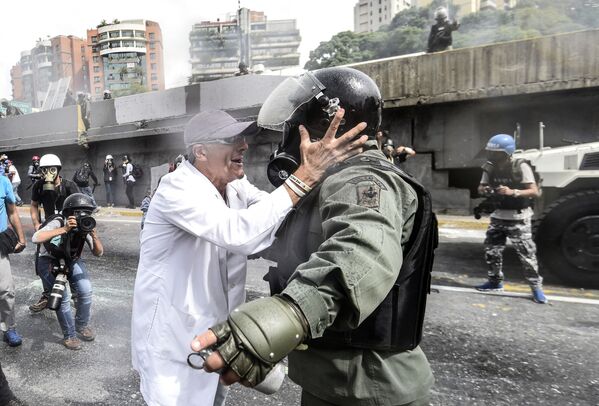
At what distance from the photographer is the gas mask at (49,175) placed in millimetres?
5121

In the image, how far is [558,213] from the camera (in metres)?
5.07

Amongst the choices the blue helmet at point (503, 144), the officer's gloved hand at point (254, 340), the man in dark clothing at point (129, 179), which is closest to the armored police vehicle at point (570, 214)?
the blue helmet at point (503, 144)

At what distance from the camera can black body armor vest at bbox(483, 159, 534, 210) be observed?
4.77 m

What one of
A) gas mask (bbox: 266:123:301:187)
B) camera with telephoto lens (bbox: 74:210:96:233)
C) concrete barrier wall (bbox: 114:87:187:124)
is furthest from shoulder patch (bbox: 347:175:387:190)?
concrete barrier wall (bbox: 114:87:187:124)

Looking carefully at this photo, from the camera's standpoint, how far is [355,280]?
41.7 inches

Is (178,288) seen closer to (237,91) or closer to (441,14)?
(441,14)

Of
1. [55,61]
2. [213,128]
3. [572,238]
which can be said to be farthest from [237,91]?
[55,61]

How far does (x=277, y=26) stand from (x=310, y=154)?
3334 inches

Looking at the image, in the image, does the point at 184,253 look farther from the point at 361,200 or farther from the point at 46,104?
the point at 46,104

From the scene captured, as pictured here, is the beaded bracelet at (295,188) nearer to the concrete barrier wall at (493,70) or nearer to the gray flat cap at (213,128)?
the gray flat cap at (213,128)

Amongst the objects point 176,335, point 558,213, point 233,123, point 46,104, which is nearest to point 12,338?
point 176,335

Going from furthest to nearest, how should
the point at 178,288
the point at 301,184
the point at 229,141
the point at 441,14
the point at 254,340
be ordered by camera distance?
the point at 441,14, the point at 229,141, the point at 178,288, the point at 301,184, the point at 254,340

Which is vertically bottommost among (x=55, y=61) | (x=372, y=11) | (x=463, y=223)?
(x=463, y=223)

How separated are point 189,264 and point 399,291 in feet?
2.87
